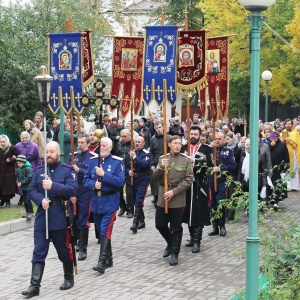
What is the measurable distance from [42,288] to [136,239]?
3.84m

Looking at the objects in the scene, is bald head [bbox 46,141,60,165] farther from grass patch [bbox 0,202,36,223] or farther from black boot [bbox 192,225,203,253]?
grass patch [bbox 0,202,36,223]

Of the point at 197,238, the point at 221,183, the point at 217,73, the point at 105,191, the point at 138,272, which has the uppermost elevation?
the point at 217,73

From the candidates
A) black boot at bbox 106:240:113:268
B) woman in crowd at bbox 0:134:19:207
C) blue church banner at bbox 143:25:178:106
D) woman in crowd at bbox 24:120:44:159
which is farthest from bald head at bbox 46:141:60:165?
woman in crowd at bbox 24:120:44:159

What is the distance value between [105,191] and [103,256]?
3.00ft

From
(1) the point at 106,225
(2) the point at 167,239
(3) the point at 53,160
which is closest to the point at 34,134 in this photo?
(2) the point at 167,239

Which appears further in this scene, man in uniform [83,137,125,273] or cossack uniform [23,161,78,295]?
man in uniform [83,137,125,273]

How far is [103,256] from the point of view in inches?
439

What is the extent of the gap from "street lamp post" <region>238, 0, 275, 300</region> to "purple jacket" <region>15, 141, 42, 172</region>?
9.86 m

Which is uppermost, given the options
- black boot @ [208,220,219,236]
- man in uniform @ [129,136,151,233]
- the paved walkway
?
man in uniform @ [129,136,151,233]

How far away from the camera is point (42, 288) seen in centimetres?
1036

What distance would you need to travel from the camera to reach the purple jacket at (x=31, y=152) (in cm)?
1723

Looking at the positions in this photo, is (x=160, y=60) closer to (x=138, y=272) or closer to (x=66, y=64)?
(x=66, y=64)

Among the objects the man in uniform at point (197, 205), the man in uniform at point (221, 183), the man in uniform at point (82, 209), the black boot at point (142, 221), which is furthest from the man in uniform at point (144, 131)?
the man in uniform at point (82, 209)

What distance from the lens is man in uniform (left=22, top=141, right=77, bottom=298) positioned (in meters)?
9.93
